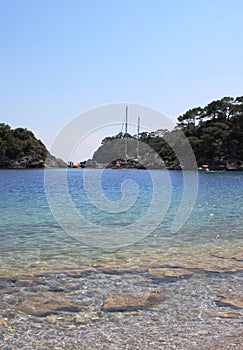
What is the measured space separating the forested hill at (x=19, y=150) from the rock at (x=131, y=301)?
16038cm

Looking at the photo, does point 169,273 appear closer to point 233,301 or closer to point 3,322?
point 233,301

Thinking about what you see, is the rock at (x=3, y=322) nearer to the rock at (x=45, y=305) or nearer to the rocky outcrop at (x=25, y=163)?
the rock at (x=45, y=305)

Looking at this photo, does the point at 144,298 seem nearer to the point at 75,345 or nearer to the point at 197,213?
the point at 75,345

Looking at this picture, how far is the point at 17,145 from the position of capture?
170m

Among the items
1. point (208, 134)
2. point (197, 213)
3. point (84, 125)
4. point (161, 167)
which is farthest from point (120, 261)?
point (161, 167)

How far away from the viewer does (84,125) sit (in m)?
17.4

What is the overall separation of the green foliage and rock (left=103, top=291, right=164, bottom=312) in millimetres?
165861

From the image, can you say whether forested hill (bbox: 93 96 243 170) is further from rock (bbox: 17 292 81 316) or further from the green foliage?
rock (bbox: 17 292 81 316)

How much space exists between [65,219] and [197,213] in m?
8.03

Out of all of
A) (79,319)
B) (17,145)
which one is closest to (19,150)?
(17,145)

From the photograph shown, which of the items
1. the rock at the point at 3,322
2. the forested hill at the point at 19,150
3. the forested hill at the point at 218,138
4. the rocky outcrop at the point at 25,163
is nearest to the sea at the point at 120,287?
the rock at the point at 3,322

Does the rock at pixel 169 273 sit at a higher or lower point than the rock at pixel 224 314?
lower

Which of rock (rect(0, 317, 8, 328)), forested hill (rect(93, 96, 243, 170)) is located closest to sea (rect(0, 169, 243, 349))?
rock (rect(0, 317, 8, 328))

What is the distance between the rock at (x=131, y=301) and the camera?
748cm
